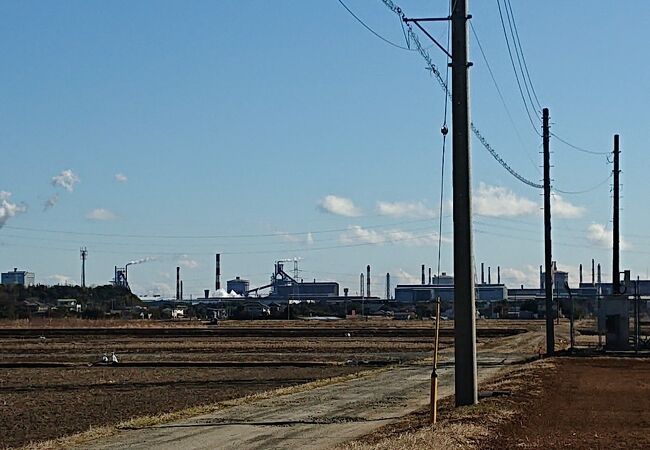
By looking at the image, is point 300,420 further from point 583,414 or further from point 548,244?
point 548,244

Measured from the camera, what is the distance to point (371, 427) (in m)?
20.0

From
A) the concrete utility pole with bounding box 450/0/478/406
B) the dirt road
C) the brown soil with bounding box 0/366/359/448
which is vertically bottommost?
the brown soil with bounding box 0/366/359/448

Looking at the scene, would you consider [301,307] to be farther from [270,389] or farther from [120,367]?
[270,389]

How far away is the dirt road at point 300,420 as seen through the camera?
703 inches

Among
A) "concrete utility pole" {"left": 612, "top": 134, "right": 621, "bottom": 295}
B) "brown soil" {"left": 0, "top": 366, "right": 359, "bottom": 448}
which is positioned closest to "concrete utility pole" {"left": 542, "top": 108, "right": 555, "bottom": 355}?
"concrete utility pole" {"left": 612, "top": 134, "right": 621, "bottom": 295}

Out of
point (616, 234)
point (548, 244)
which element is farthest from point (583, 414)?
point (616, 234)

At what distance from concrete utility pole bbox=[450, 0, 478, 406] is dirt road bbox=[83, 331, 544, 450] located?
2.20m

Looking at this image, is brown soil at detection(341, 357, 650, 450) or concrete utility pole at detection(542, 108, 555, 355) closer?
brown soil at detection(341, 357, 650, 450)

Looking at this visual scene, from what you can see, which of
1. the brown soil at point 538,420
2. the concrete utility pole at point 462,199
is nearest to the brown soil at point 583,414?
the brown soil at point 538,420

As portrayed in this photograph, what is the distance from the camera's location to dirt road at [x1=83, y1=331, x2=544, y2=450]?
17.8 m

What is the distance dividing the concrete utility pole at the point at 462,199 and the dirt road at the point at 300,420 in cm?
220

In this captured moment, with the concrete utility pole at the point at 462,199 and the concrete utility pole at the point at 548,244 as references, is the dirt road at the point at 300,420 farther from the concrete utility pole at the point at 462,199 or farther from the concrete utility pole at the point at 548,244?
the concrete utility pole at the point at 548,244

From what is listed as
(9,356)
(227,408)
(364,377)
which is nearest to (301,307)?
(9,356)

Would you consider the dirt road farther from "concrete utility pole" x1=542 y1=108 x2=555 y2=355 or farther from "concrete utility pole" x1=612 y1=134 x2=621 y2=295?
"concrete utility pole" x1=612 y1=134 x2=621 y2=295
